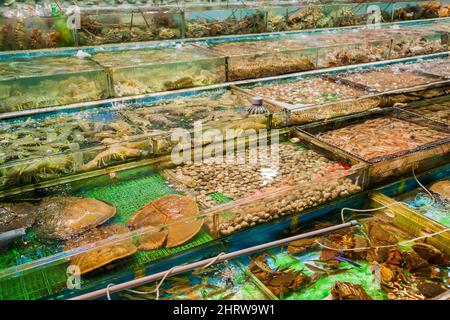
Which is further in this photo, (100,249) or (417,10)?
(417,10)

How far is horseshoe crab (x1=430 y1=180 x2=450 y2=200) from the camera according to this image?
266 centimetres

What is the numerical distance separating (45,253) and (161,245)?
554 millimetres

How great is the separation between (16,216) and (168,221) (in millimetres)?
822

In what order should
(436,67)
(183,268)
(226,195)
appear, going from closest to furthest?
(183,268) < (226,195) < (436,67)

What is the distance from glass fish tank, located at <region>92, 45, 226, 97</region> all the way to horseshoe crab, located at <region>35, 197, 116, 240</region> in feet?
4.60

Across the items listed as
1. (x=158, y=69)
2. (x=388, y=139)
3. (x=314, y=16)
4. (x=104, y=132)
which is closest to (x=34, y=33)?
(x=158, y=69)

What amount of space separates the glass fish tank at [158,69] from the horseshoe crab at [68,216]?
4.60 feet

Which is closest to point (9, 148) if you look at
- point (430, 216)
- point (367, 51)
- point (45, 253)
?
point (45, 253)

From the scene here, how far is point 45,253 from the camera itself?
1946mm

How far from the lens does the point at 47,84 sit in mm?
3168

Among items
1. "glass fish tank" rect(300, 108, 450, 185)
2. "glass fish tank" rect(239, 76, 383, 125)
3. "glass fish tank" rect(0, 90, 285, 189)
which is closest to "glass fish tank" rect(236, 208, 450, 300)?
"glass fish tank" rect(300, 108, 450, 185)

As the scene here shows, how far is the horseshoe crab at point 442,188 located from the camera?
8.72ft

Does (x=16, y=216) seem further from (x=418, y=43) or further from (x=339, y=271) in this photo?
(x=418, y=43)

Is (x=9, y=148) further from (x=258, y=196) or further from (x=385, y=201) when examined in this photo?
(x=385, y=201)
